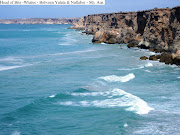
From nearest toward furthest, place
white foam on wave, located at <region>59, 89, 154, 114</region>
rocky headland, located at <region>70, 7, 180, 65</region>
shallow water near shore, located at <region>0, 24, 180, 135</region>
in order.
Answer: shallow water near shore, located at <region>0, 24, 180, 135</region>
white foam on wave, located at <region>59, 89, 154, 114</region>
rocky headland, located at <region>70, 7, 180, 65</region>

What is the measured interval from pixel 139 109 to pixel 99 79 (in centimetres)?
957

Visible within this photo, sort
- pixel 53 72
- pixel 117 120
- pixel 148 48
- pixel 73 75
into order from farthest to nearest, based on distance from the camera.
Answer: pixel 148 48 < pixel 53 72 < pixel 73 75 < pixel 117 120

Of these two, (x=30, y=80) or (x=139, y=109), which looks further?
(x=30, y=80)

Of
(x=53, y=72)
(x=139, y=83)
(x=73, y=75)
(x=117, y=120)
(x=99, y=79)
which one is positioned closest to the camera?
(x=117, y=120)

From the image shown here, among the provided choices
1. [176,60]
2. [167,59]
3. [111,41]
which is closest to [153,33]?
[167,59]

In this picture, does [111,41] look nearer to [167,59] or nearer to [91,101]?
[167,59]

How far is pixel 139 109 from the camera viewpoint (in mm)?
18719

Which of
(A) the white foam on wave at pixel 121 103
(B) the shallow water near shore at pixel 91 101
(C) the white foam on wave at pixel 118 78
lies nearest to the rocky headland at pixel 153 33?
(B) the shallow water near shore at pixel 91 101

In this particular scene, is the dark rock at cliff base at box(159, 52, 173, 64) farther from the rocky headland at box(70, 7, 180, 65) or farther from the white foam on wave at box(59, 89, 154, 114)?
the white foam on wave at box(59, 89, 154, 114)

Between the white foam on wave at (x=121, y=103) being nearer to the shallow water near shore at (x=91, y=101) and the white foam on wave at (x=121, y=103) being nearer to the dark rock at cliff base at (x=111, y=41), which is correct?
the shallow water near shore at (x=91, y=101)

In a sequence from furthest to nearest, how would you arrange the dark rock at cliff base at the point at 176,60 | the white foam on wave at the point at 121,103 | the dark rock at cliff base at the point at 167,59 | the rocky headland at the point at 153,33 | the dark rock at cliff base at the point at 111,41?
the dark rock at cliff base at the point at 111,41 < the rocky headland at the point at 153,33 < the dark rock at cliff base at the point at 167,59 < the dark rock at cliff base at the point at 176,60 < the white foam on wave at the point at 121,103

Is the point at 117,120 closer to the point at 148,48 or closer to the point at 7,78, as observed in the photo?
the point at 7,78

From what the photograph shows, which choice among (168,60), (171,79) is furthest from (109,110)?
(168,60)

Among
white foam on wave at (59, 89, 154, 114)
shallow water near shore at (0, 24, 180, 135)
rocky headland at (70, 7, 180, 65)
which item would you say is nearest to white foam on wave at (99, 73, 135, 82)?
shallow water near shore at (0, 24, 180, 135)
